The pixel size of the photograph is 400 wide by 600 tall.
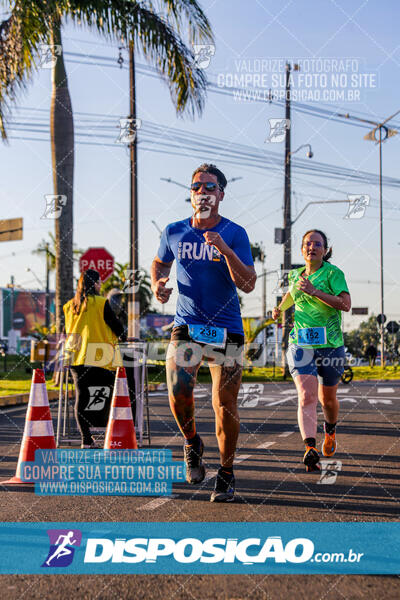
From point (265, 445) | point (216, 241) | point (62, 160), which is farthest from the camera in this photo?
point (62, 160)

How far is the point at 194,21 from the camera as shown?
17.3m

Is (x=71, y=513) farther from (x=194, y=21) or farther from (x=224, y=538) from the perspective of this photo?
(x=194, y=21)

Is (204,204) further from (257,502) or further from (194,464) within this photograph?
(257,502)

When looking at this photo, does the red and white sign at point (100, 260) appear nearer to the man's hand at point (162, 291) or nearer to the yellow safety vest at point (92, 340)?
the yellow safety vest at point (92, 340)

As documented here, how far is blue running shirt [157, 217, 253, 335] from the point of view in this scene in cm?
490

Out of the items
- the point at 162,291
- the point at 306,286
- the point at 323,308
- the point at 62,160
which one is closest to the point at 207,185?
the point at 162,291

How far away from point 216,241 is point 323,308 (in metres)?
2.25

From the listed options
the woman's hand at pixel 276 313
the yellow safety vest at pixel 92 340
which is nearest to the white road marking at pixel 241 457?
the woman's hand at pixel 276 313

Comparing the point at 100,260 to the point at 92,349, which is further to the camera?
the point at 100,260

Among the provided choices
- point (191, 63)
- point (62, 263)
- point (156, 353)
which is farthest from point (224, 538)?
point (156, 353)

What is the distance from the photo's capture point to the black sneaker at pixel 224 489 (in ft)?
15.7

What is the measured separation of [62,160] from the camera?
16141mm

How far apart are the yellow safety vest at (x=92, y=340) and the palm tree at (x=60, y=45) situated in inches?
329

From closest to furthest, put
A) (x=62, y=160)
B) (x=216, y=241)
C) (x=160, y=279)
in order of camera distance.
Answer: (x=216, y=241) → (x=160, y=279) → (x=62, y=160)
